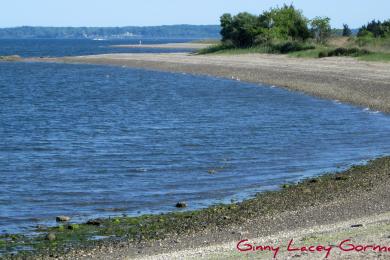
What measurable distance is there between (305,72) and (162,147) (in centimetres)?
2994

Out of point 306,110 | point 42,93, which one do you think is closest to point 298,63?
point 42,93

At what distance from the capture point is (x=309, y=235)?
11875mm

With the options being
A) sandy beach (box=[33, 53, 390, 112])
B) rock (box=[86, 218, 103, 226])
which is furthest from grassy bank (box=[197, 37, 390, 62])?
rock (box=[86, 218, 103, 226])

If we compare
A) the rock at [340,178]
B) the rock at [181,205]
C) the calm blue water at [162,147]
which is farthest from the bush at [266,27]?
the rock at [181,205]

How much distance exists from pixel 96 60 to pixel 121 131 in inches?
2405

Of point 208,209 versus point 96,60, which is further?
point 96,60

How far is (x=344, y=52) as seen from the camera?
6025cm

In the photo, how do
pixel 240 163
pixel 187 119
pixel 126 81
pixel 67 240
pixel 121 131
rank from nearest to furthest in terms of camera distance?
pixel 67 240, pixel 240 163, pixel 121 131, pixel 187 119, pixel 126 81

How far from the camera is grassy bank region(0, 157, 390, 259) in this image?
13.3m

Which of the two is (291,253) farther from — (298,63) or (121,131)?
(298,63)

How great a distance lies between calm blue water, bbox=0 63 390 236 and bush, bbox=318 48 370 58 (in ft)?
42.8

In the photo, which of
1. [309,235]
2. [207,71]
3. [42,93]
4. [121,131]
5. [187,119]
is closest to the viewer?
[309,235]

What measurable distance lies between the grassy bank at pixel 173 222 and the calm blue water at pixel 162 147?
2.44ft

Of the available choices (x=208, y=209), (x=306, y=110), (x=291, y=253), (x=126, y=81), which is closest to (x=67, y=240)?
(x=208, y=209)
